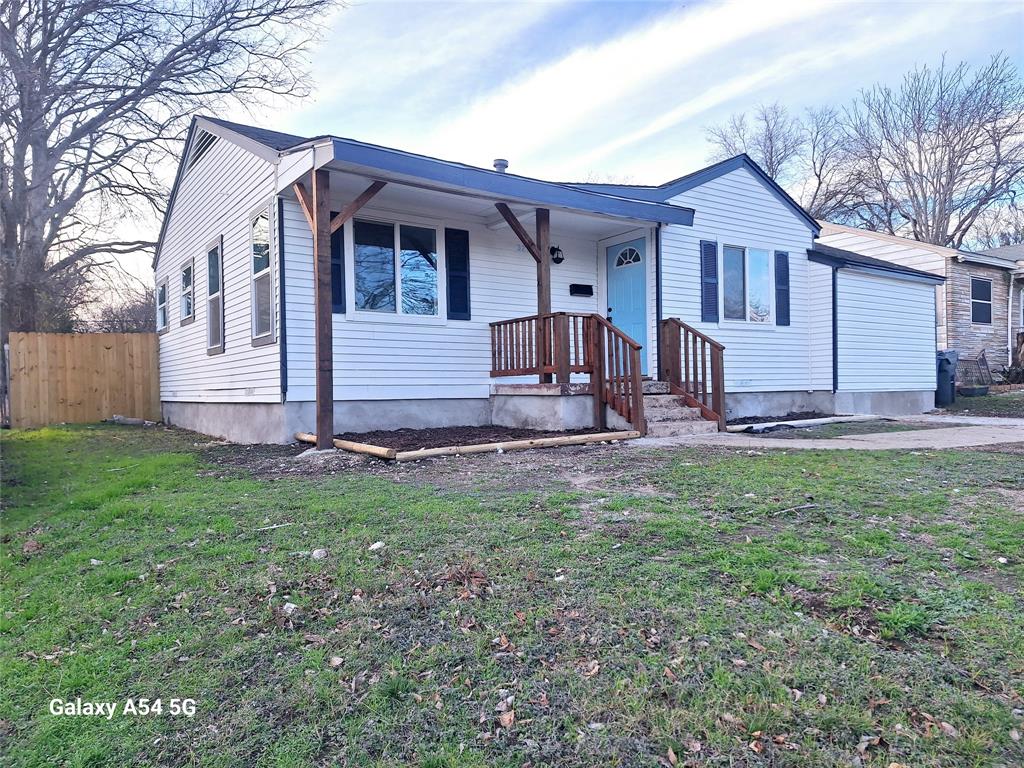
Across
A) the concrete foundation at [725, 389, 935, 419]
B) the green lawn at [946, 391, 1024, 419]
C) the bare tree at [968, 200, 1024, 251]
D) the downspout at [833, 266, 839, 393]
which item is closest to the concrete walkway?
the concrete foundation at [725, 389, 935, 419]

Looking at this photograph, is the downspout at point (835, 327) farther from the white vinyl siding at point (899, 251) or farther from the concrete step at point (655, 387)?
the white vinyl siding at point (899, 251)

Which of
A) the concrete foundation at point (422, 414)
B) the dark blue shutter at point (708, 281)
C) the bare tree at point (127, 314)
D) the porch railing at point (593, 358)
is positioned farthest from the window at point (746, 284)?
the bare tree at point (127, 314)

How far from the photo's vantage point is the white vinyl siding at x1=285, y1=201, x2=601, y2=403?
7352mm

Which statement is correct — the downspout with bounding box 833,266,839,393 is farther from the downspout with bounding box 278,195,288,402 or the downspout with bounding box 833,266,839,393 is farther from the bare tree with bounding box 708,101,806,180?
the bare tree with bounding box 708,101,806,180

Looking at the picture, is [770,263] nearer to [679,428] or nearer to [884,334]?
[884,334]

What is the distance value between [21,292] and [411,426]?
40.3 feet

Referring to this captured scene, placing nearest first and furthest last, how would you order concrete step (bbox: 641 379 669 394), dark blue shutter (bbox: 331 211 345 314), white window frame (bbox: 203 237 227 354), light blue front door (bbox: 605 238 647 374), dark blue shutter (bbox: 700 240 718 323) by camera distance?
Answer: dark blue shutter (bbox: 331 211 345 314) → concrete step (bbox: 641 379 669 394) → white window frame (bbox: 203 237 227 354) → light blue front door (bbox: 605 238 647 374) → dark blue shutter (bbox: 700 240 718 323)

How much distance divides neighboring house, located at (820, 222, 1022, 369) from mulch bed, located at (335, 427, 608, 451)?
14.0m

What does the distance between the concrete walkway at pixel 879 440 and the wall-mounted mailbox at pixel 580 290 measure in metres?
3.12

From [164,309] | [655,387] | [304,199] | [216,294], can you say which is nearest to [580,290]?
[655,387]

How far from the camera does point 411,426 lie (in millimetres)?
8094

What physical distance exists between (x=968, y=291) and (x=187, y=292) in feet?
63.2

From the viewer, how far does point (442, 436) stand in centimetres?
725

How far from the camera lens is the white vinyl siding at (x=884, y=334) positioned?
36.0 feet
